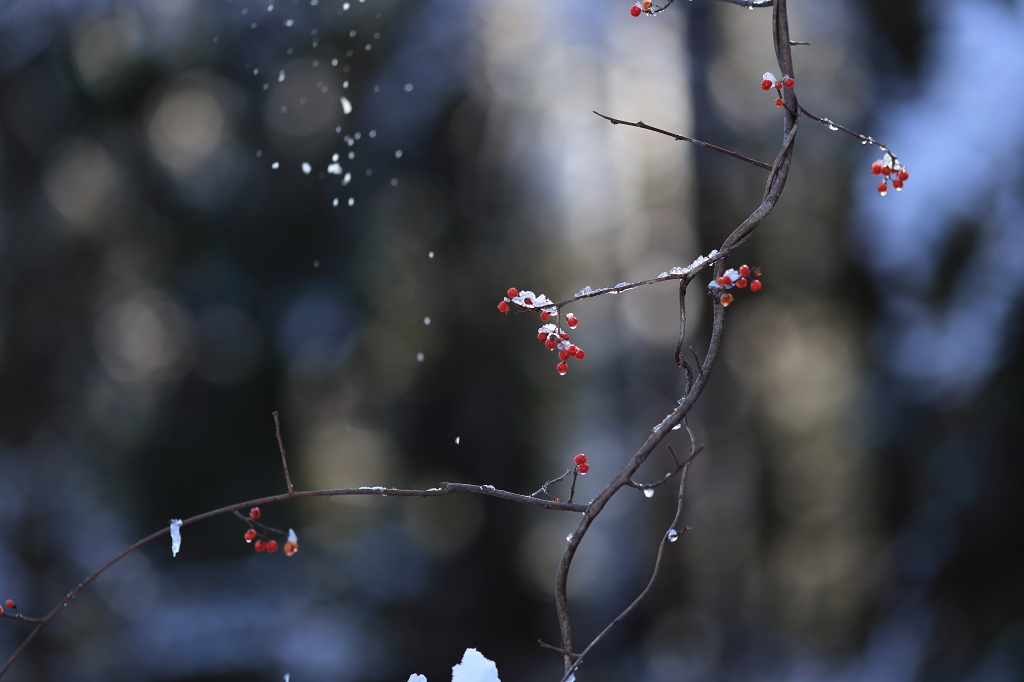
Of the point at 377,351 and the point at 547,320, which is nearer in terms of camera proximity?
the point at 547,320

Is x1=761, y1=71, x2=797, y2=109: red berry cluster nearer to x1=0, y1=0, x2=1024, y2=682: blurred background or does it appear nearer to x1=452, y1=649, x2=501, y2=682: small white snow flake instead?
x1=452, y1=649, x2=501, y2=682: small white snow flake

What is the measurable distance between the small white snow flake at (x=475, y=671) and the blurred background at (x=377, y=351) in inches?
108

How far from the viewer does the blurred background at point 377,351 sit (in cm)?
331

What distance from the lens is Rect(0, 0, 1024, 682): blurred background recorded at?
10.9 ft

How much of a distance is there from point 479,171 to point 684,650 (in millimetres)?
2549

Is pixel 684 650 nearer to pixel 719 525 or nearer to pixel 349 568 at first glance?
pixel 719 525

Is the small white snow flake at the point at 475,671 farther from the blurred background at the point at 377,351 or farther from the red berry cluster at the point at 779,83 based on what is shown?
the blurred background at the point at 377,351

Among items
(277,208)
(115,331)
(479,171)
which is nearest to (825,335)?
(479,171)

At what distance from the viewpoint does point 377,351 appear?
346cm

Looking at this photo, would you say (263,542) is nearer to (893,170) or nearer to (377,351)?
(893,170)

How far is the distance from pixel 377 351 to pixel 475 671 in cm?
284

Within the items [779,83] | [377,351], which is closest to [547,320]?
[779,83]

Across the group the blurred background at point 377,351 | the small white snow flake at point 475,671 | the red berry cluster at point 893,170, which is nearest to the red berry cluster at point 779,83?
the red berry cluster at point 893,170

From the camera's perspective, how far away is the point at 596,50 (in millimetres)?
3844
